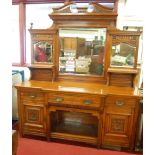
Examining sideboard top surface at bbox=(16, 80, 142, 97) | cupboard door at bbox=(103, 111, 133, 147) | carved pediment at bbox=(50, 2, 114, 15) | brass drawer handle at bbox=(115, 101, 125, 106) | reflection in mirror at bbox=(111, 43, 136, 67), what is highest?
carved pediment at bbox=(50, 2, 114, 15)

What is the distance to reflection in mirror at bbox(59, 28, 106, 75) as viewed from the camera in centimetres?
243

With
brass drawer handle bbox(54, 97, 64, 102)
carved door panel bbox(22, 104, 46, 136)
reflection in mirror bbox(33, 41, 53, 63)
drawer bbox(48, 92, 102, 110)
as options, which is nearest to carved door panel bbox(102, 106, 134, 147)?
drawer bbox(48, 92, 102, 110)

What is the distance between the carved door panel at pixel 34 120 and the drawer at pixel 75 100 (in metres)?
0.22

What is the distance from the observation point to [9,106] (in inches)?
25.1

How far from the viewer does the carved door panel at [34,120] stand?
7.75 feet

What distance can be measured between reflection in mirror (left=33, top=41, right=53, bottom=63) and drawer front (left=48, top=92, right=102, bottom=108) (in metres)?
0.60

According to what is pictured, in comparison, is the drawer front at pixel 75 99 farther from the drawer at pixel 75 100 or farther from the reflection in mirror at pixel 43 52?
the reflection in mirror at pixel 43 52

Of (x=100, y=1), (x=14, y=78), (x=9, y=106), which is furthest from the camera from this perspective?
(x=14, y=78)

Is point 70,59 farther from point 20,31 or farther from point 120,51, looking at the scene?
point 20,31

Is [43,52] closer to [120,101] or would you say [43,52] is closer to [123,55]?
[123,55]

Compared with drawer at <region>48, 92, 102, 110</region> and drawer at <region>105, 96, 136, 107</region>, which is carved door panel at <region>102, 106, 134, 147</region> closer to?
drawer at <region>105, 96, 136, 107</region>

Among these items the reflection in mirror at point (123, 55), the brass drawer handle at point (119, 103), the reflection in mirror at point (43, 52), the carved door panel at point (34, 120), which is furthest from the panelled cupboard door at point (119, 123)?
the reflection in mirror at point (43, 52)

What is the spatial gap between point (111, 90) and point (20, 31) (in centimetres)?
176
